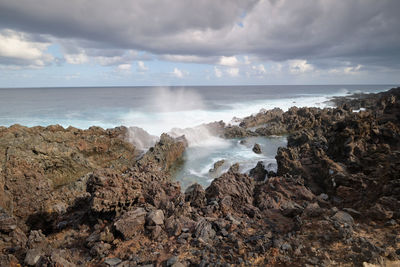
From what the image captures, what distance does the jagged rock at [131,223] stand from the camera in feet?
16.4

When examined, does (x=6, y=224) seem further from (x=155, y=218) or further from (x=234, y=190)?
(x=234, y=190)

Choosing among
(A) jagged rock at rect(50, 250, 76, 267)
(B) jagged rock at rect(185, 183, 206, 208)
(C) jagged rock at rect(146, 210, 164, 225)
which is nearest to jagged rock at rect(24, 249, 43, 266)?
(A) jagged rock at rect(50, 250, 76, 267)

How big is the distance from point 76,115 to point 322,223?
51774 mm

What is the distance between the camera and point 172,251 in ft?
15.0

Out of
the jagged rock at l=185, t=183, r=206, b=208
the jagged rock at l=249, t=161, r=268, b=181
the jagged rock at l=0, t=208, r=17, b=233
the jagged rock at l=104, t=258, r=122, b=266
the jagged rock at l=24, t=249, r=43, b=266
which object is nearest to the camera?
the jagged rock at l=24, t=249, r=43, b=266

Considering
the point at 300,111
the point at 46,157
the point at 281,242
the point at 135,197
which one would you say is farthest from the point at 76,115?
the point at 281,242

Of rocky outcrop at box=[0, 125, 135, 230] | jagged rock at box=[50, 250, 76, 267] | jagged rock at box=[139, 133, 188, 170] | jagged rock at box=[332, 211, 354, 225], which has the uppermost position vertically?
jagged rock at box=[332, 211, 354, 225]

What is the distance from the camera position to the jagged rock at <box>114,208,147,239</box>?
5.00 meters

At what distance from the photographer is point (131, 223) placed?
16.9 feet

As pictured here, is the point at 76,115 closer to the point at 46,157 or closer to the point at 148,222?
the point at 46,157

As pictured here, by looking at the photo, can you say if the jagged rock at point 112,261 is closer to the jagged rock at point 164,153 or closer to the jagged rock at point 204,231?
the jagged rock at point 204,231

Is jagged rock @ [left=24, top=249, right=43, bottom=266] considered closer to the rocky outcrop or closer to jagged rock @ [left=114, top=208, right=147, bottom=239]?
jagged rock @ [left=114, top=208, right=147, bottom=239]

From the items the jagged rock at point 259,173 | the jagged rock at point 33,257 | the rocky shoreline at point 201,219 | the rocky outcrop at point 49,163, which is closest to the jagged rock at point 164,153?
the rocky outcrop at point 49,163

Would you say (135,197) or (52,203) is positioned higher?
(135,197)
